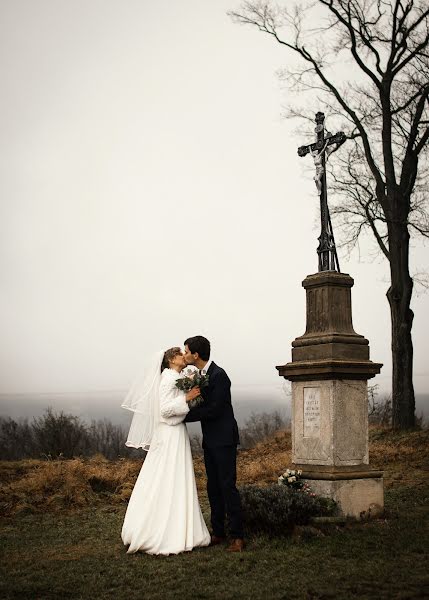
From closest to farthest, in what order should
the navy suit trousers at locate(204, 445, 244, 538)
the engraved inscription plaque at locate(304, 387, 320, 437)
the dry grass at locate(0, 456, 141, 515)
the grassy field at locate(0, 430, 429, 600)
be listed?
the grassy field at locate(0, 430, 429, 600), the navy suit trousers at locate(204, 445, 244, 538), the engraved inscription plaque at locate(304, 387, 320, 437), the dry grass at locate(0, 456, 141, 515)

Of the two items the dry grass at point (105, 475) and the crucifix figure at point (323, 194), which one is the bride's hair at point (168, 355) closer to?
the crucifix figure at point (323, 194)

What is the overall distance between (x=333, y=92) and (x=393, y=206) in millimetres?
4082

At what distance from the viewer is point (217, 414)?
8641 millimetres

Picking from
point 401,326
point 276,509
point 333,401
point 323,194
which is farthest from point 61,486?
point 401,326

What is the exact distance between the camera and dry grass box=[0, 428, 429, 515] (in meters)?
12.4

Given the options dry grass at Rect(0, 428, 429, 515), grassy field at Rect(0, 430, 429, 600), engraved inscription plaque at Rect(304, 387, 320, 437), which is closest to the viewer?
grassy field at Rect(0, 430, 429, 600)

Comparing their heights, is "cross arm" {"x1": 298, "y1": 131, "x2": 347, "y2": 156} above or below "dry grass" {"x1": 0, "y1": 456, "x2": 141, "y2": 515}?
above

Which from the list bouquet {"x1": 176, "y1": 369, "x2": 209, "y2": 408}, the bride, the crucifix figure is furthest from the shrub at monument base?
the crucifix figure

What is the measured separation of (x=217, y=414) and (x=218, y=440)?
299mm

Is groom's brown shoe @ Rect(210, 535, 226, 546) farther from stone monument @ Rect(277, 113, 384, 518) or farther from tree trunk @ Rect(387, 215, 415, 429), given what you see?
tree trunk @ Rect(387, 215, 415, 429)

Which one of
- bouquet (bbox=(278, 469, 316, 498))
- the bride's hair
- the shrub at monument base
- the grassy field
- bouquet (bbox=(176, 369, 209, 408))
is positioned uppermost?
the bride's hair

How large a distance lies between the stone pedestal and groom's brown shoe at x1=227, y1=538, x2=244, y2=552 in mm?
1777

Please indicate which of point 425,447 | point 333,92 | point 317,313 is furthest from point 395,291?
point 317,313

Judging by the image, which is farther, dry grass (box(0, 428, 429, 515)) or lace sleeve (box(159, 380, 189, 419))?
dry grass (box(0, 428, 429, 515))
